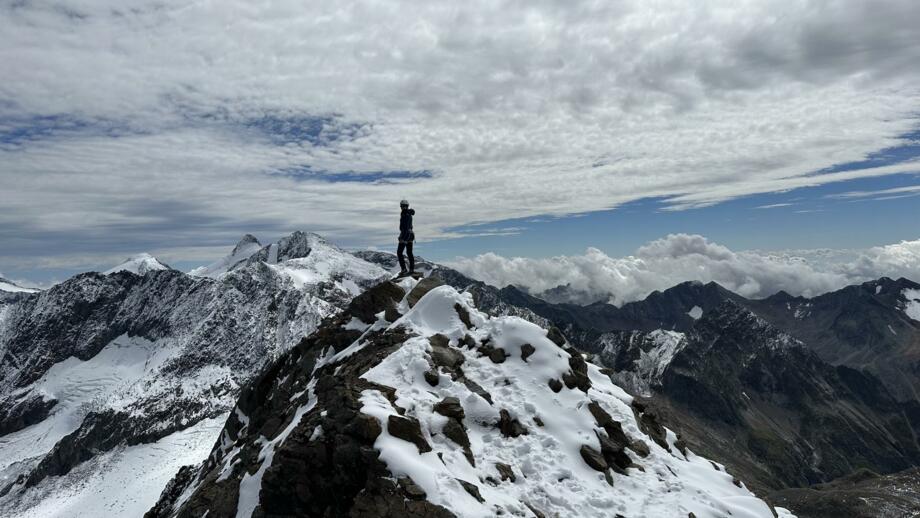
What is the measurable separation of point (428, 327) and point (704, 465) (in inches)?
714

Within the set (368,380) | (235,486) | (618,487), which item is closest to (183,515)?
(235,486)

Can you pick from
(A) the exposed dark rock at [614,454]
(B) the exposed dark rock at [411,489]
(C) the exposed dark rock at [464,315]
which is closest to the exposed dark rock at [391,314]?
(C) the exposed dark rock at [464,315]

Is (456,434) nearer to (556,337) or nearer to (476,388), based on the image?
(476,388)

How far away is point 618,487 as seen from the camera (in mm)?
23672

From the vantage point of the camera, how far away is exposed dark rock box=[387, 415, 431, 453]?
69.3ft

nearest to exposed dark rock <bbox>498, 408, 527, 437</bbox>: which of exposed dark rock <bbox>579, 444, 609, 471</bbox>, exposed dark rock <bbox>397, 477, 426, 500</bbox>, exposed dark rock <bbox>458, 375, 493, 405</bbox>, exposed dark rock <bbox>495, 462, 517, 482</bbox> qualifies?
exposed dark rock <bbox>458, 375, 493, 405</bbox>

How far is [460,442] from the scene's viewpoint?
22.9 meters

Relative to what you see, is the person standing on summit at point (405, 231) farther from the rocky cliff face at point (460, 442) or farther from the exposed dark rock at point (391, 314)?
the rocky cliff face at point (460, 442)

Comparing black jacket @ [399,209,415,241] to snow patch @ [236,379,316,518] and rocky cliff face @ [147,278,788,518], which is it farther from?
snow patch @ [236,379,316,518]

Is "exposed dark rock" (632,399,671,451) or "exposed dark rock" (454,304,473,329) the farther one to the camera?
"exposed dark rock" (454,304,473,329)

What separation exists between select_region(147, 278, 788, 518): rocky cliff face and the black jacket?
8191 mm

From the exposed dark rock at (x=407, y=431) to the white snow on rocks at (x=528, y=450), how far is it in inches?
10.7

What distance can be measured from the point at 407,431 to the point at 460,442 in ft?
9.38

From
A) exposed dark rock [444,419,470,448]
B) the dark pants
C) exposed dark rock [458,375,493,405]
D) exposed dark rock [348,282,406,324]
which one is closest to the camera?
exposed dark rock [444,419,470,448]
